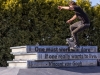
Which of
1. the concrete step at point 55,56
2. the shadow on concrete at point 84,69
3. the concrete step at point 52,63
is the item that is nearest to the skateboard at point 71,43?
the concrete step at point 55,56

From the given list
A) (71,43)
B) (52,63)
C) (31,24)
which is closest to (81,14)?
(71,43)

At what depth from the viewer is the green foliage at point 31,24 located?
1739cm

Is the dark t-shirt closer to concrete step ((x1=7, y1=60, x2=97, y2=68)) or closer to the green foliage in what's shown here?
concrete step ((x1=7, y1=60, x2=97, y2=68))

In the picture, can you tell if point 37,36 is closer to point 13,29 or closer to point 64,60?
point 13,29

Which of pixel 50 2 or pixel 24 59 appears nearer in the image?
pixel 24 59

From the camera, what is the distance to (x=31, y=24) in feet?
58.5

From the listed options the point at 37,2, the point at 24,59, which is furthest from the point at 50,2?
the point at 24,59

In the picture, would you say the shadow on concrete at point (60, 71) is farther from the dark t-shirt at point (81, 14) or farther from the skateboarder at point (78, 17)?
the dark t-shirt at point (81, 14)

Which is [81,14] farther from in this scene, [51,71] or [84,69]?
[51,71]

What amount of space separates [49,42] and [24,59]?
445 cm

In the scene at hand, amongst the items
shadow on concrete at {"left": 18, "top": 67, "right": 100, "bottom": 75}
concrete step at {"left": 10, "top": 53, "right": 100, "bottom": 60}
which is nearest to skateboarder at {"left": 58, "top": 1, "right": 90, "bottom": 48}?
concrete step at {"left": 10, "top": 53, "right": 100, "bottom": 60}

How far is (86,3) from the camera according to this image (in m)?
18.5

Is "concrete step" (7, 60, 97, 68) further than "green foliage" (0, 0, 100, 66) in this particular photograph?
No

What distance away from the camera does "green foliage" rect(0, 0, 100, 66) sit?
57.1 feet
